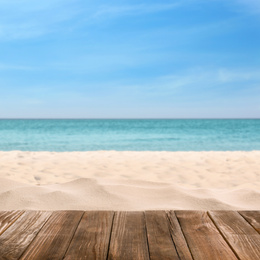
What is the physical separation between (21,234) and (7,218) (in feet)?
1.19

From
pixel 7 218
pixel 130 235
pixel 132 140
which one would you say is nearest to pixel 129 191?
pixel 7 218

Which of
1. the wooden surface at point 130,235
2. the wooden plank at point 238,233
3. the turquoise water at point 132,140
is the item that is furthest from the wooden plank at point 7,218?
the turquoise water at point 132,140

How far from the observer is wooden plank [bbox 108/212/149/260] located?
162cm

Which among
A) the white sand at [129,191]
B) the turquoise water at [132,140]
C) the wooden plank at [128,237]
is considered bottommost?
the turquoise water at [132,140]

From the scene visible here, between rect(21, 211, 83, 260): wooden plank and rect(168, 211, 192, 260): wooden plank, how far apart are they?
0.60 metres

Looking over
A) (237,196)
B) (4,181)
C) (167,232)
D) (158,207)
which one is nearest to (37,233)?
(167,232)

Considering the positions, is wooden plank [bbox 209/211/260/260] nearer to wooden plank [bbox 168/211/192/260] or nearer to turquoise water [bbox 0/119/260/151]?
wooden plank [bbox 168/211/192/260]

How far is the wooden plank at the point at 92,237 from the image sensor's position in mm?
1623

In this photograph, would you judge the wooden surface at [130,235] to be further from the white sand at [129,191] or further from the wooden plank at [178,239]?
the white sand at [129,191]

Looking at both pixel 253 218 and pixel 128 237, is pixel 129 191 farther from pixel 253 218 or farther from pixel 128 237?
pixel 128 237

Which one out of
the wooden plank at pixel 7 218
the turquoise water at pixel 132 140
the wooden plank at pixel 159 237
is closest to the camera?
the wooden plank at pixel 159 237

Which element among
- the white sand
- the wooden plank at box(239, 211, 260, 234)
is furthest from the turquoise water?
→ the wooden plank at box(239, 211, 260, 234)

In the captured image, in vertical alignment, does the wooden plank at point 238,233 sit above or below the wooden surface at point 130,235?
below

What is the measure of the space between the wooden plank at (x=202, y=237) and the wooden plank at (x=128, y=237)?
10.2 inches
